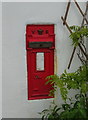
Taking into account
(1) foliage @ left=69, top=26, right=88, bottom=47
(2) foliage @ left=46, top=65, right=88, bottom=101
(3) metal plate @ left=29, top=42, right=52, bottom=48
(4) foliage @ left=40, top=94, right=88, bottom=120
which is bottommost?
(4) foliage @ left=40, top=94, right=88, bottom=120

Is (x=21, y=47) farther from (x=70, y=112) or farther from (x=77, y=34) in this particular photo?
(x=70, y=112)

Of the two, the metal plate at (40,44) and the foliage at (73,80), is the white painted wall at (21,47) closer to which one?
the metal plate at (40,44)

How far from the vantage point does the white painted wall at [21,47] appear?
2240 millimetres

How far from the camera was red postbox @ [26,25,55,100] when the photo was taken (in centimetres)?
230

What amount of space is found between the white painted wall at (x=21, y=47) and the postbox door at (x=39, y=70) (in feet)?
0.22

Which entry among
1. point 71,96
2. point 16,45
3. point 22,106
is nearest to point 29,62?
point 16,45

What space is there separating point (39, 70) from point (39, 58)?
0.45ft

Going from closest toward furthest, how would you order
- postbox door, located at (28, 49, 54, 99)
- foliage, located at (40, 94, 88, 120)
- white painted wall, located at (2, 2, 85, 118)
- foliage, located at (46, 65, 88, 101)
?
1. foliage, located at (40, 94, 88, 120)
2. foliage, located at (46, 65, 88, 101)
3. white painted wall, located at (2, 2, 85, 118)
4. postbox door, located at (28, 49, 54, 99)

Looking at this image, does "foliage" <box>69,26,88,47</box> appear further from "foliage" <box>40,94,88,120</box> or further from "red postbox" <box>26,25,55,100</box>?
"foliage" <box>40,94,88,120</box>

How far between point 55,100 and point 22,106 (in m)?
0.40

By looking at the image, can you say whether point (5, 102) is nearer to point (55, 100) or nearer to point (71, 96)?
point (55, 100)

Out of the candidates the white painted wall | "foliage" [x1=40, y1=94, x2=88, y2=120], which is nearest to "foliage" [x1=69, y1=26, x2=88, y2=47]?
the white painted wall

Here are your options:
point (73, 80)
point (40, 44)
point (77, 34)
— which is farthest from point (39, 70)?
point (77, 34)

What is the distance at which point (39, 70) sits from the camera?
2375 mm
